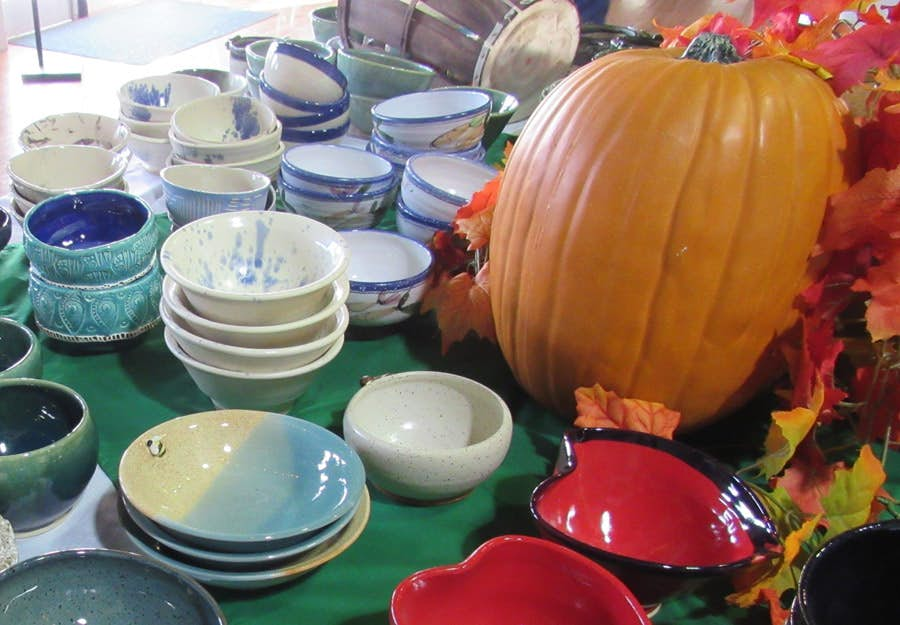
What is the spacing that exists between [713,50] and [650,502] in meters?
0.44

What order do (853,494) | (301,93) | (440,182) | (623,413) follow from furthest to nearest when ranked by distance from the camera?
(301,93) → (440,182) → (623,413) → (853,494)

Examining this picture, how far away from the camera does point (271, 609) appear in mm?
631

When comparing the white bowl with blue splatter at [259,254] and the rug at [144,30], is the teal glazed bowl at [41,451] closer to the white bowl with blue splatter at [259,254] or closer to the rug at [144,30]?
the white bowl with blue splatter at [259,254]

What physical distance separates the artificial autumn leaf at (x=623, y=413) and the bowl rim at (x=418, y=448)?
0.26ft

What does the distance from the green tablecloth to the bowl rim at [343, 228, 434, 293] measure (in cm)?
8

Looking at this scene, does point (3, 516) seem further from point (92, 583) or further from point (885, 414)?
point (885, 414)

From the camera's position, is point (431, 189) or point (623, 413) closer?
point (623, 413)

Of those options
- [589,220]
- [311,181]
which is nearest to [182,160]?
[311,181]

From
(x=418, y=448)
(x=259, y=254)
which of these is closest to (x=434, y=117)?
(x=259, y=254)

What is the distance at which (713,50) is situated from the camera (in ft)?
2.55

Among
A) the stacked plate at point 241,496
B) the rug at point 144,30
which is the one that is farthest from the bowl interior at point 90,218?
the rug at point 144,30

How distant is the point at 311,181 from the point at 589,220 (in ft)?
1.59

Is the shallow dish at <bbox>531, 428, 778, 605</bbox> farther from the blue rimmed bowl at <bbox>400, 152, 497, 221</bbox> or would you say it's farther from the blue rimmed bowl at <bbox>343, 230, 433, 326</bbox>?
the blue rimmed bowl at <bbox>400, 152, 497, 221</bbox>

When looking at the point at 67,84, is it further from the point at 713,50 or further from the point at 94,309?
the point at 713,50
